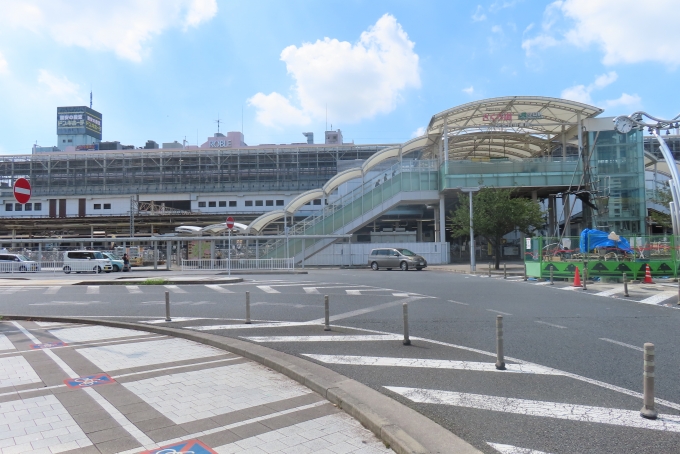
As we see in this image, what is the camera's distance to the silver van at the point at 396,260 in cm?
3431

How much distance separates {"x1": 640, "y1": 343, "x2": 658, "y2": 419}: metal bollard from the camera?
5.06m

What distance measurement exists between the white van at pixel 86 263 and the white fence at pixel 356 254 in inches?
571

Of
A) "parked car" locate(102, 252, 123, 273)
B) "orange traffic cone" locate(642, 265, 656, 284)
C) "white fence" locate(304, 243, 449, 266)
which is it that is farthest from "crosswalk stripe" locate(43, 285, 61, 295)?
"orange traffic cone" locate(642, 265, 656, 284)

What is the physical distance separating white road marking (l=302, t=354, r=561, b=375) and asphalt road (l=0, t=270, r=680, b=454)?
3 centimetres

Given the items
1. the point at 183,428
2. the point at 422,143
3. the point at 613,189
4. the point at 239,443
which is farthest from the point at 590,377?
the point at 422,143

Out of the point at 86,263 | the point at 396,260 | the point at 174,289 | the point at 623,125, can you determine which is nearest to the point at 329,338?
the point at 174,289

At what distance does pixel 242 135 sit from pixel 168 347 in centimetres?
8890

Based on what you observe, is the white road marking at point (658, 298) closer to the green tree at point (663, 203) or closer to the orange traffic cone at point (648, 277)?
the orange traffic cone at point (648, 277)

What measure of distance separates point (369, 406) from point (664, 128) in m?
35.2

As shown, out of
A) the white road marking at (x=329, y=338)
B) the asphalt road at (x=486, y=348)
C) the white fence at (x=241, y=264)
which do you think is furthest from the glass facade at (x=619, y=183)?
the white road marking at (x=329, y=338)

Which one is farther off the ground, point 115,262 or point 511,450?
point 115,262

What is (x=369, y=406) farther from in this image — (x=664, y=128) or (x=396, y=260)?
(x=664, y=128)

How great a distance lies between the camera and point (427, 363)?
766 centimetres

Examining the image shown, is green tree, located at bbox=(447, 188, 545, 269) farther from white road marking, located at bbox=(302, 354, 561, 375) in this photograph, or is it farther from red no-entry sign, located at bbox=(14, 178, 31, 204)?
red no-entry sign, located at bbox=(14, 178, 31, 204)
